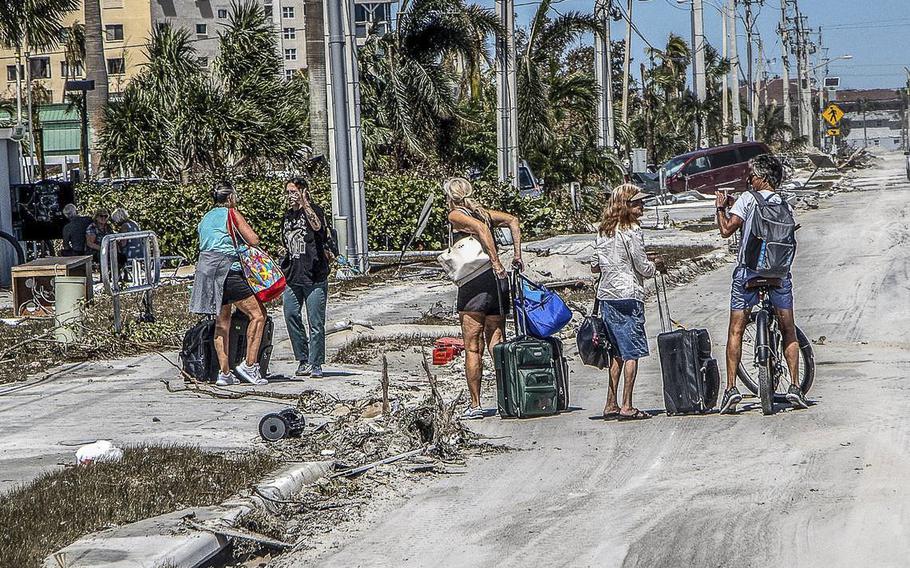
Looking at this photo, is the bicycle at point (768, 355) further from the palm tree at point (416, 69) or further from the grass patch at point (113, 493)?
the palm tree at point (416, 69)

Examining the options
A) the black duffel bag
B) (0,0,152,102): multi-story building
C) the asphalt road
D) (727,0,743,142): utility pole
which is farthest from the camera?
(0,0,152,102): multi-story building

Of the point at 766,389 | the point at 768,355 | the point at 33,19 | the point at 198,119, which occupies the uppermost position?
the point at 33,19

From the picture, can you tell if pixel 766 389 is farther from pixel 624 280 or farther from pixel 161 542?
pixel 161 542

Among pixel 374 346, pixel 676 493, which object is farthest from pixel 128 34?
pixel 676 493

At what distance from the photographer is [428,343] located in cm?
1456

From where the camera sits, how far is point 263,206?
2544 centimetres

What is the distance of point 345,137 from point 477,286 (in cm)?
1292

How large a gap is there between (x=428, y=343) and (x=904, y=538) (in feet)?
28.6

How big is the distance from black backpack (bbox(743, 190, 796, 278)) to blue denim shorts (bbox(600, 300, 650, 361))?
3.03ft

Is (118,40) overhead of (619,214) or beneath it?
overhead

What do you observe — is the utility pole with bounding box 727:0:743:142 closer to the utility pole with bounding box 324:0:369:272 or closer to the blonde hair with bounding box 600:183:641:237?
the utility pole with bounding box 324:0:369:272

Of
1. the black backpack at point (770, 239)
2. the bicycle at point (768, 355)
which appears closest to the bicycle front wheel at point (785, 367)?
the bicycle at point (768, 355)

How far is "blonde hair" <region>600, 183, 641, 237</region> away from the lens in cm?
969

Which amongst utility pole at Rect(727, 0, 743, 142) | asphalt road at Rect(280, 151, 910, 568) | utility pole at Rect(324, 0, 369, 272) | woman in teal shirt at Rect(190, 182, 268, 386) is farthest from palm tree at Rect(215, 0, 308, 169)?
utility pole at Rect(727, 0, 743, 142)
